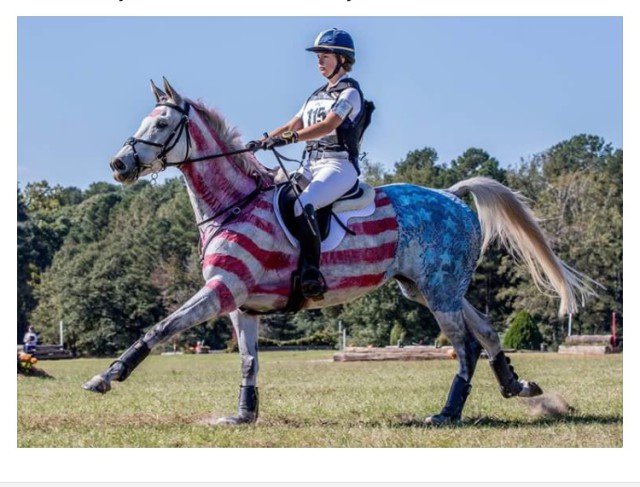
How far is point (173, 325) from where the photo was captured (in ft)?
28.9

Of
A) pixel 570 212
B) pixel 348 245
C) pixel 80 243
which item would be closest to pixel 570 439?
pixel 348 245

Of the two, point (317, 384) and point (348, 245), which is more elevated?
point (348, 245)

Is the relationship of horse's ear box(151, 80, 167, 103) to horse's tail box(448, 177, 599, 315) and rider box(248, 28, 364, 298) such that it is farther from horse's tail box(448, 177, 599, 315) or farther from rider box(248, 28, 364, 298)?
horse's tail box(448, 177, 599, 315)

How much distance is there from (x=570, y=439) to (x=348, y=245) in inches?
102

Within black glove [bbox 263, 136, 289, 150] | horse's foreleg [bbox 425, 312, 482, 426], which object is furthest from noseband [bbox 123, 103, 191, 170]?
horse's foreleg [bbox 425, 312, 482, 426]

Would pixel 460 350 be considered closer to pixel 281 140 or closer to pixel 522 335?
pixel 281 140

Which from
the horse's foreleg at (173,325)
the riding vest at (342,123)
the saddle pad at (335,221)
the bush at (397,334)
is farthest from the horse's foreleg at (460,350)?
the bush at (397,334)

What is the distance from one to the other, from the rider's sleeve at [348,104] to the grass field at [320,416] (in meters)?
2.70

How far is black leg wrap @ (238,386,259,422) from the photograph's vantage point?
971cm

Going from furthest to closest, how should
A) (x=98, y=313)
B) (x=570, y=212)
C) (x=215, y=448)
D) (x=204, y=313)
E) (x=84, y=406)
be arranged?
(x=570, y=212)
(x=98, y=313)
(x=84, y=406)
(x=204, y=313)
(x=215, y=448)

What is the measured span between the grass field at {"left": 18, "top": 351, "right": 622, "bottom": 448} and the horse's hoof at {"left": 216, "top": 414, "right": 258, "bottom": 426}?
0.35ft

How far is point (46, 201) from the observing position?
71.9 meters

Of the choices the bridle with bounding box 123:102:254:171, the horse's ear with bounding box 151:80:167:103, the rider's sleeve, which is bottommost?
the bridle with bounding box 123:102:254:171
